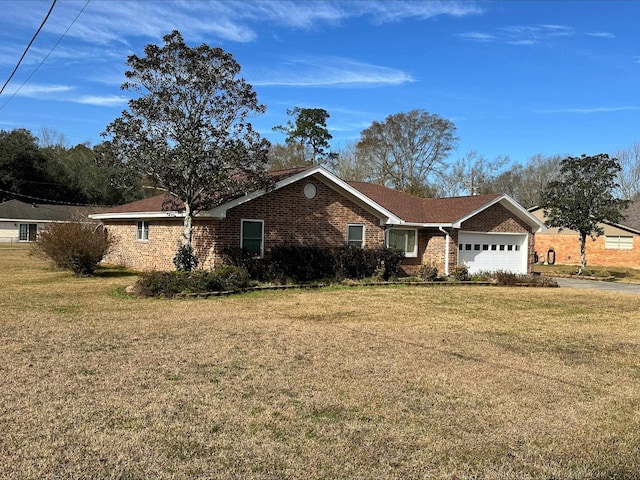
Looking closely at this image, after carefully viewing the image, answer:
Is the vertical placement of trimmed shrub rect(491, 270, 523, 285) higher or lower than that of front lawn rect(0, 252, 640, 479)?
higher

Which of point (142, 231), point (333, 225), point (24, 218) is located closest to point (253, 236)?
point (333, 225)

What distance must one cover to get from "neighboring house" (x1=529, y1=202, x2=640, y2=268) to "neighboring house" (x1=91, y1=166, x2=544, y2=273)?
10.7m

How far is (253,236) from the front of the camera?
17125 millimetres

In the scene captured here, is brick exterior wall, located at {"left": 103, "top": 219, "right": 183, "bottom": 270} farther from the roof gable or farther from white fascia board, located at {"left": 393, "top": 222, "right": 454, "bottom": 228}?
white fascia board, located at {"left": 393, "top": 222, "right": 454, "bottom": 228}

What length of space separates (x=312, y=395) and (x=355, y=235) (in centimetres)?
1414

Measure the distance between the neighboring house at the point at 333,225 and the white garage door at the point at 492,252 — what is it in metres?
0.04

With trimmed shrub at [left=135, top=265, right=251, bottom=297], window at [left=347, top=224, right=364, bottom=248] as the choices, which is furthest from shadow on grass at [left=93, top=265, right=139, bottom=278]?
window at [left=347, top=224, right=364, bottom=248]

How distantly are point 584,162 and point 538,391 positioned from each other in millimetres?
22342

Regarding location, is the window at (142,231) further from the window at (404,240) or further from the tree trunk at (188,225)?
the window at (404,240)

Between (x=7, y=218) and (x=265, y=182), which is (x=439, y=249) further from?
(x=7, y=218)

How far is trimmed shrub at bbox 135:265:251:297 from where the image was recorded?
1334 centimetres

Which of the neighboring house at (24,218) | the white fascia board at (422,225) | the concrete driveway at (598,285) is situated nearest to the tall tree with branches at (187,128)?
the white fascia board at (422,225)

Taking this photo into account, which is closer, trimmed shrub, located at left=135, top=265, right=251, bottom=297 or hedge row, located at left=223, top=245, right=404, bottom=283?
trimmed shrub, located at left=135, top=265, right=251, bottom=297

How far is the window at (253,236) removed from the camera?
1691 cm
